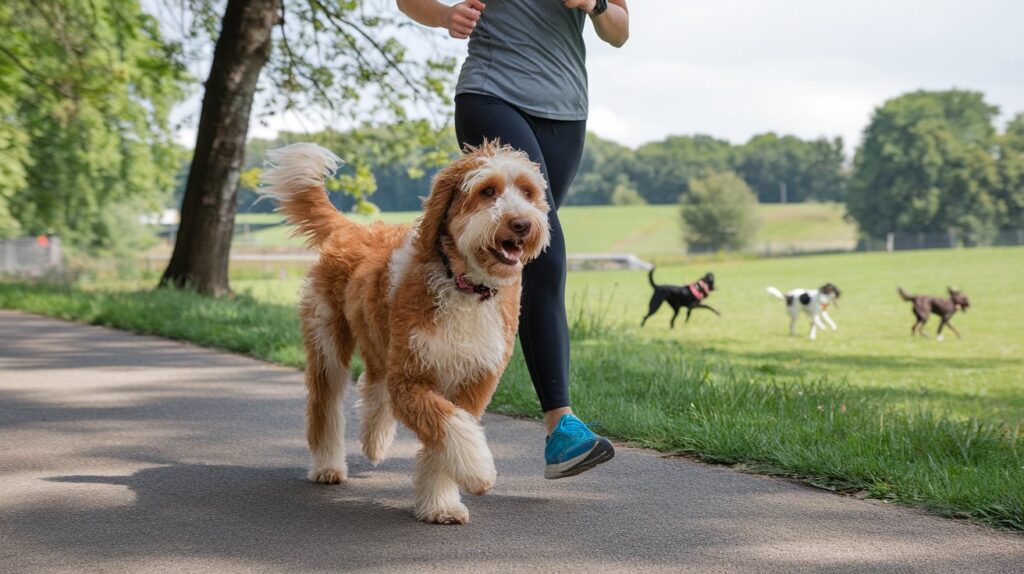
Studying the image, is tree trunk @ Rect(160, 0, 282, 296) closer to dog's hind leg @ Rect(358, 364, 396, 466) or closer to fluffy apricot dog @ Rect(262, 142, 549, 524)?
dog's hind leg @ Rect(358, 364, 396, 466)

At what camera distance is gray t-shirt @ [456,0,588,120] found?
4227 mm

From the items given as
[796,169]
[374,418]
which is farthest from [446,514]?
[796,169]

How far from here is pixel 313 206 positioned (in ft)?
16.2

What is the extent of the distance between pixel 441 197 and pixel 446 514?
112cm

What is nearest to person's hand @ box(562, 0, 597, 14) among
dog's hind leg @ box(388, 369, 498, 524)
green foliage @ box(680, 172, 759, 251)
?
dog's hind leg @ box(388, 369, 498, 524)

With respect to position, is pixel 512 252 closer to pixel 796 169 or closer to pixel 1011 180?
pixel 1011 180

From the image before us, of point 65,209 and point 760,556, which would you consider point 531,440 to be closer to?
point 760,556

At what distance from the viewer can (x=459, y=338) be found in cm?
370

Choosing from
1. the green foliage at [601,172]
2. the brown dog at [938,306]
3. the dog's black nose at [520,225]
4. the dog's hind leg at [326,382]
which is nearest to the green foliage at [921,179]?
the green foliage at [601,172]

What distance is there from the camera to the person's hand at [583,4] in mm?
4098

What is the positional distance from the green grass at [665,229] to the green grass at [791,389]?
7067cm

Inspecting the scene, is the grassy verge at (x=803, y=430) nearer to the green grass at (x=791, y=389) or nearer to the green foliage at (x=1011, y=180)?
the green grass at (x=791, y=389)

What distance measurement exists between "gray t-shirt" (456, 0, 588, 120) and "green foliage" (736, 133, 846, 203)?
142 meters

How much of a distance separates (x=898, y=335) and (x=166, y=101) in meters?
24.7
